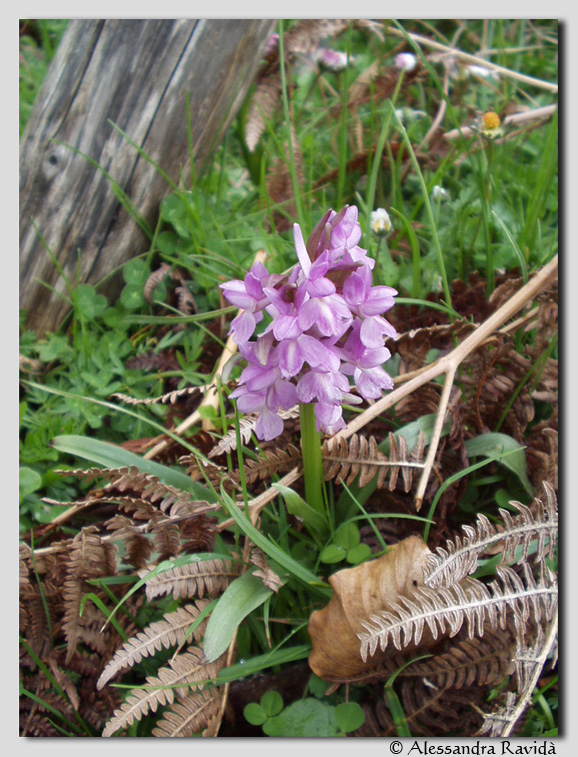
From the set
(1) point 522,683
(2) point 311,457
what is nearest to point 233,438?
(2) point 311,457

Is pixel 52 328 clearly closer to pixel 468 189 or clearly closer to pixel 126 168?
pixel 126 168

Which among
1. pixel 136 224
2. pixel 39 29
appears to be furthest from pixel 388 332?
pixel 39 29

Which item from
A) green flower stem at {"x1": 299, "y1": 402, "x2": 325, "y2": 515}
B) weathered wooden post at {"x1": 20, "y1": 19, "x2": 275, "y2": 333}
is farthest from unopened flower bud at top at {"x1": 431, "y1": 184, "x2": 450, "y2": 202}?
green flower stem at {"x1": 299, "y1": 402, "x2": 325, "y2": 515}

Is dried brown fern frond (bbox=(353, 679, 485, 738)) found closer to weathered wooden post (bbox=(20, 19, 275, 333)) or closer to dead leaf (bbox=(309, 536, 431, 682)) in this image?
dead leaf (bbox=(309, 536, 431, 682))

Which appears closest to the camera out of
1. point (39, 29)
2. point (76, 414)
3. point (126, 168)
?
point (76, 414)

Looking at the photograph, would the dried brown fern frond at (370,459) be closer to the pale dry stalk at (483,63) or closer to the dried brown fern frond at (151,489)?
the dried brown fern frond at (151,489)

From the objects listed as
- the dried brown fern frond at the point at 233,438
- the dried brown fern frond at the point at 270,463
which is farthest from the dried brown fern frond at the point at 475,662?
A: the dried brown fern frond at the point at 233,438
